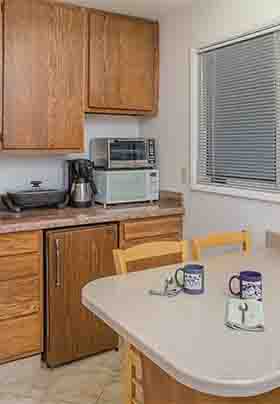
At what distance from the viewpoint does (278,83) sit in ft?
7.72

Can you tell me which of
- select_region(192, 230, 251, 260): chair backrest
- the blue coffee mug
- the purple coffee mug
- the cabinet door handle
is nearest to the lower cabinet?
the cabinet door handle

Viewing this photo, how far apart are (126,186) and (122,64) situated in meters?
0.90

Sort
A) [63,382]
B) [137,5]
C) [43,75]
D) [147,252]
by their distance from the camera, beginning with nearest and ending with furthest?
[147,252], [63,382], [43,75], [137,5]

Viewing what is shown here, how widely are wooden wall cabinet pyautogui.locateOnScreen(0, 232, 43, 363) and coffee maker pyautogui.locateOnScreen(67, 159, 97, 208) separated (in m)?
0.55

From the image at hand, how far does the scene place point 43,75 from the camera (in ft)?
9.14

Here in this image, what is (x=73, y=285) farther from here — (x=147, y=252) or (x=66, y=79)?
(x=66, y=79)

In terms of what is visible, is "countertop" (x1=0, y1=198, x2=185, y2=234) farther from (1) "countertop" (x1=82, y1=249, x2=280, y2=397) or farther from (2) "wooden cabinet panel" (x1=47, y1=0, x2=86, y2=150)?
(1) "countertop" (x1=82, y1=249, x2=280, y2=397)

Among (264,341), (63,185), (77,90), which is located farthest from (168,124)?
(264,341)

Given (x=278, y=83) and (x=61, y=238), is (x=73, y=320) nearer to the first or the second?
(x=61, y=238)

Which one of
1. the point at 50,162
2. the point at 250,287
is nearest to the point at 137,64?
the point at 50,162

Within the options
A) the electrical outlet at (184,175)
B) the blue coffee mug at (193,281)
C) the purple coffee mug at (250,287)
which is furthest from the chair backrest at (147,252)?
the electrical outlet at (184,175)

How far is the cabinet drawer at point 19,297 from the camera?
8.09ft

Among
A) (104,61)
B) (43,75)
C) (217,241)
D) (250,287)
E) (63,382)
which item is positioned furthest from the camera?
(104,61)

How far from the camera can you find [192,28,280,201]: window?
2398 mm
